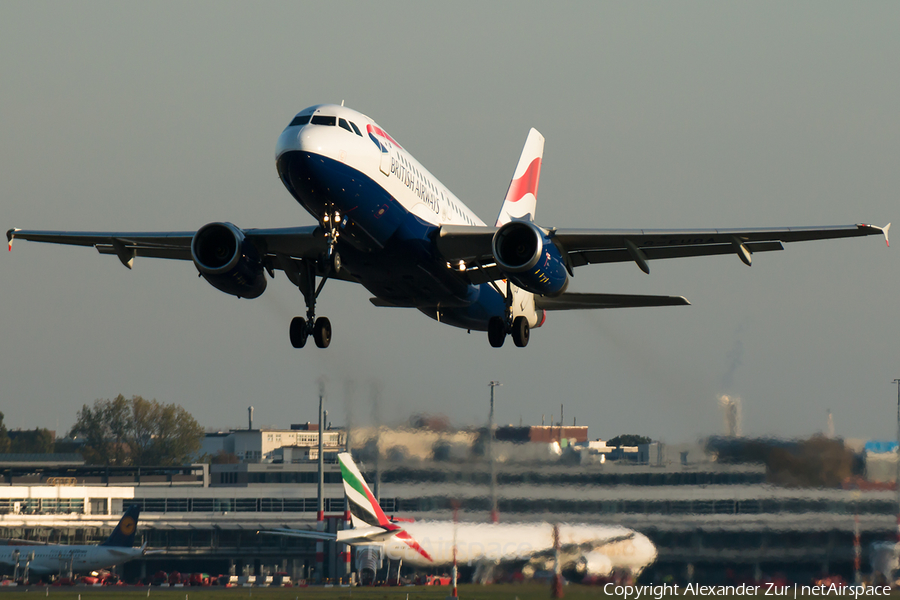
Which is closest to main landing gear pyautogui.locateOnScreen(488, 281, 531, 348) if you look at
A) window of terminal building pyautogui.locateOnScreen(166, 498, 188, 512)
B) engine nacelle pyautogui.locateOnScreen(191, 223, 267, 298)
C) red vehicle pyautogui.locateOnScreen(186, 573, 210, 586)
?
engine nacelle pyautogui.locateOnScreen(191, 223, 267, 298)

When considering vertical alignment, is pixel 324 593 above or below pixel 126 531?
below

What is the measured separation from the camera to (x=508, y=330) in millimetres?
31031

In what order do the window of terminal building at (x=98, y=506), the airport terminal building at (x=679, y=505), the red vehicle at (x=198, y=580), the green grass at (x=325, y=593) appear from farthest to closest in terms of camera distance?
1. the window of terminal building at (x=98, y=506)
2. the red vehicle at (x=198, y=580)
3. the green grass at (x=325, y=593)
4. the airport terminal building at (x=679, y=505)

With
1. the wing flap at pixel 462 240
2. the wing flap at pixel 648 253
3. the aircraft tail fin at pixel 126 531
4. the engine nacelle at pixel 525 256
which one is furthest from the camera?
the aircraft tail fin at pixel 126 531

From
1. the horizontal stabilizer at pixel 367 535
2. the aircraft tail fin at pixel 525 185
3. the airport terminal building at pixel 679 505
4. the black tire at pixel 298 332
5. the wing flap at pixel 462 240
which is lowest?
the horizontal stabilizer at pixel 367 535

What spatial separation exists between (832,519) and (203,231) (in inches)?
733

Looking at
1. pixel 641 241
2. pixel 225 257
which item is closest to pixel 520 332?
pixel 641 241

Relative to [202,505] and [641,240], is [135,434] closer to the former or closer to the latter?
[202,505]

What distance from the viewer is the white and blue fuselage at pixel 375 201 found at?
24.0m

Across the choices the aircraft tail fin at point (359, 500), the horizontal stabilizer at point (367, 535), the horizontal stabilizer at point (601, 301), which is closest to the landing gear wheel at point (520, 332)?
the horizontal stabilizer at point (601, 301)

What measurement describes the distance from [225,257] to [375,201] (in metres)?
4.85

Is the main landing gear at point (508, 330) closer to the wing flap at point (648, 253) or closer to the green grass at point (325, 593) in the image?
the wing flap at point (648, 253)

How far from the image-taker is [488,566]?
118ft

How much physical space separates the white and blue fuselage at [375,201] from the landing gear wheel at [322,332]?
1615 millimetres
